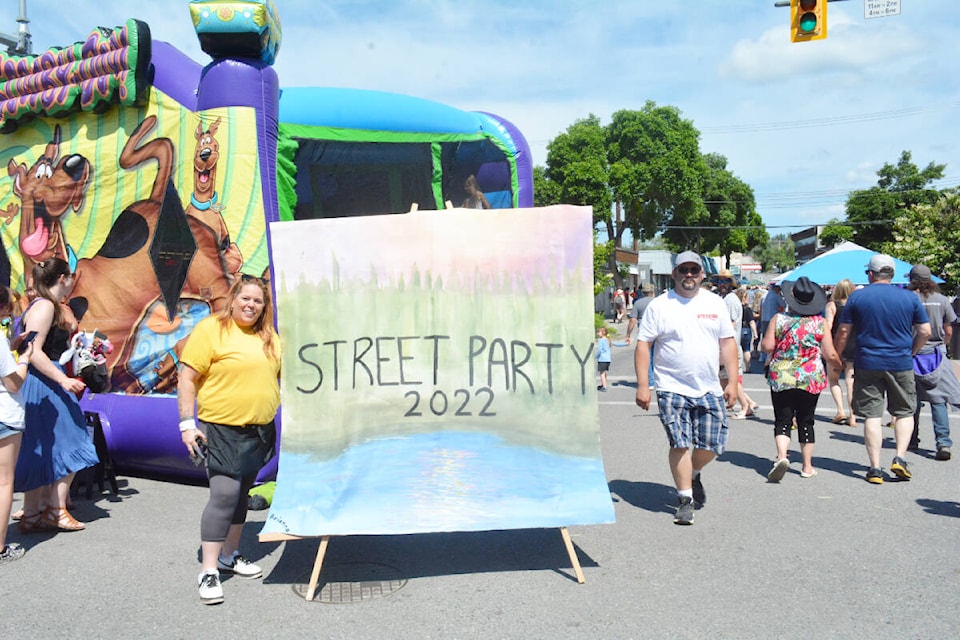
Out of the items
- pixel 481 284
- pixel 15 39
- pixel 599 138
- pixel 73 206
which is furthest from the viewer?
pixel 599 138

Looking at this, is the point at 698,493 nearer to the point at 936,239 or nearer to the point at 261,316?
the point at 261,316

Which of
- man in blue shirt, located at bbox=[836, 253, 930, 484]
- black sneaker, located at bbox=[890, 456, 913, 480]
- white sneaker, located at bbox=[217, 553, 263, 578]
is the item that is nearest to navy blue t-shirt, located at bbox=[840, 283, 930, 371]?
man in blue shirt, located at bbox=[836, 253, 930, 484]

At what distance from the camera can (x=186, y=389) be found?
12.8 feet

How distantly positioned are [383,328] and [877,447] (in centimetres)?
415

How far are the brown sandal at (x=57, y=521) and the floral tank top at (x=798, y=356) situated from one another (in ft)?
17.2

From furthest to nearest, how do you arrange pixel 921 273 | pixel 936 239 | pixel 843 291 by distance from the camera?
pixel 936 239 < pixel 843 291 < pixel 921 273

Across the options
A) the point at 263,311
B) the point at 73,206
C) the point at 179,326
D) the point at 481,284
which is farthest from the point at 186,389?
the point at 73,206

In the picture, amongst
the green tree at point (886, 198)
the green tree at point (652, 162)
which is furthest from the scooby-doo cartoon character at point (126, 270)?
the green tree at point (886, 198)

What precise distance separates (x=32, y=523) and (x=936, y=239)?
73.7 ft

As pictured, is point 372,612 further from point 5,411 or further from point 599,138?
point 599,138

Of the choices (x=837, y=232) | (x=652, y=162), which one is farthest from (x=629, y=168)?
(x=837, y=232)

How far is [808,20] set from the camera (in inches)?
391

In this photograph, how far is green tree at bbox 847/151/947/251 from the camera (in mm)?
47031

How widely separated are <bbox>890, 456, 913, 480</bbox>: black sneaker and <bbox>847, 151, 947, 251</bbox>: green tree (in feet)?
147
